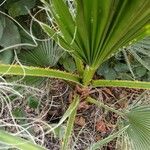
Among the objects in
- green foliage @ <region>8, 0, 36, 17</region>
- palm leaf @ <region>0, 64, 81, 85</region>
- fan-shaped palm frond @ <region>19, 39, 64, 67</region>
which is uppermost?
green foliage @ <region>8, 0, 36, 17</region>

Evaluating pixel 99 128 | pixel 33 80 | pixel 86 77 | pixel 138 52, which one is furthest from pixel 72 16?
pixel 99 128

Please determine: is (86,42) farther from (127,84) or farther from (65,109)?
(65,109)

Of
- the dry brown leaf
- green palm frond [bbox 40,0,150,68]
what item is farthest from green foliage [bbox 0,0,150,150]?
the dry brown leaf

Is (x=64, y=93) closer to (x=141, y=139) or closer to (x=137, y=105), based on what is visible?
(x=137, y=105)

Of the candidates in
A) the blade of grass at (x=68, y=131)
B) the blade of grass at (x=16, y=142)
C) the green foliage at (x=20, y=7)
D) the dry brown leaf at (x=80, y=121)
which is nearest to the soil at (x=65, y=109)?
the dry brown leaf at (x=80, y=121)

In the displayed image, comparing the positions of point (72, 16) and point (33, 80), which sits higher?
point (72, 16)

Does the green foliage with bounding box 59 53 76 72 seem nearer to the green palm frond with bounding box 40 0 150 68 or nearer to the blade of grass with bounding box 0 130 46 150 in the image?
the green palm frond with bounding box 40 0 150 68
